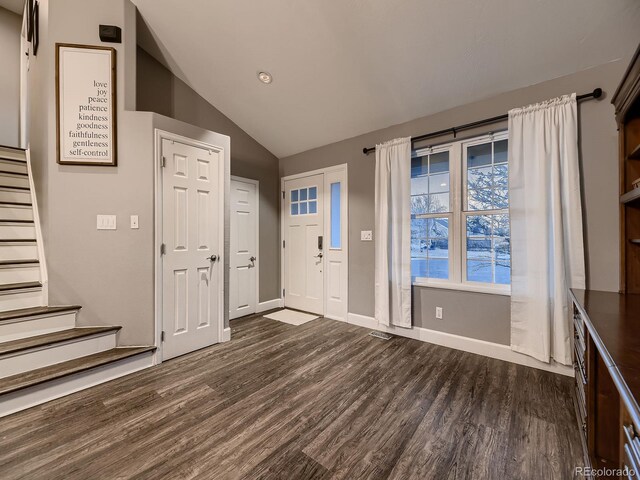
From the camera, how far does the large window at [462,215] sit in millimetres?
2764

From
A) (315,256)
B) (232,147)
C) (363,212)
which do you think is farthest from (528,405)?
(232,147)

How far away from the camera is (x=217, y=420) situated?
1.81m

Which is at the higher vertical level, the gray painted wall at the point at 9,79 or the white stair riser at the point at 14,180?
the gray painted wall at the point at 9,79

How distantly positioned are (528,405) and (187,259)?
317cm

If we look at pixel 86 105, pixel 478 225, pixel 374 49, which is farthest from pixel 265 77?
pixel 478 225

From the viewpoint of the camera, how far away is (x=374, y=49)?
8.41 ft

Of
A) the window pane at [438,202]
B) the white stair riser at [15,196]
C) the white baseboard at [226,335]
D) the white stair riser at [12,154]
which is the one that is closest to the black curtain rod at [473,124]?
the window pane at [438,202]

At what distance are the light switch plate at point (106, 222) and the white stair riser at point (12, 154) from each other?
2.02 meters

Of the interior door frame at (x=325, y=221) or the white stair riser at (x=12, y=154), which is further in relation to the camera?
the interior door frame at (x=325, y=221)

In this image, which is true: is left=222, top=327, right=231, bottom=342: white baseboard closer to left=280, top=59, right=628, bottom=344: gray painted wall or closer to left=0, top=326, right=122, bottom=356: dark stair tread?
left=0, top=326, right=122, bottom=356: dark stair tread

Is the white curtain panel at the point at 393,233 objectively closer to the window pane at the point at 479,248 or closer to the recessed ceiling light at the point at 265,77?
the window pane at the point at 479,248

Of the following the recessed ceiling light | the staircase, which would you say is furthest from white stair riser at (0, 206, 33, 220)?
the recessed ceiling light

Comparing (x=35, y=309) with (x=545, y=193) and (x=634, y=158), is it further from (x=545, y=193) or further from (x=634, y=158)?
(x=634, y=158)

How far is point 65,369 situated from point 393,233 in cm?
325
